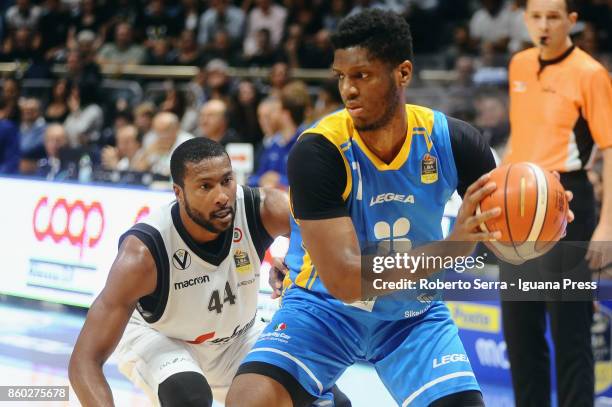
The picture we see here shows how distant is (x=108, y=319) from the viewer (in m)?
3.84

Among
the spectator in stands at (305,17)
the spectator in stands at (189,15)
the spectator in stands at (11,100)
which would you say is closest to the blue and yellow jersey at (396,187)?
the spectator in stands at (305,17)

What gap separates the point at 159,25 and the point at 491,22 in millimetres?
5294

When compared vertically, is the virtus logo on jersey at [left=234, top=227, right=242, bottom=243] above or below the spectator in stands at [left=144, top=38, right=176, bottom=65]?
below

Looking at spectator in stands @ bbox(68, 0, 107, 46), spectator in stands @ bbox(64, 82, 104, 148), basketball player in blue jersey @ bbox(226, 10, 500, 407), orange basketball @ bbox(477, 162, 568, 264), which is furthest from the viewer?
spectator in stands @ bbox(68, 0, 107, 46)

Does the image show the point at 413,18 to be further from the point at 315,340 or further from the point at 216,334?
the point at 315,340

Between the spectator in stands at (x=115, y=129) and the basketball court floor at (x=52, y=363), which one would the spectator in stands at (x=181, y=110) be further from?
the basketball court floor at (x=52, y=363)

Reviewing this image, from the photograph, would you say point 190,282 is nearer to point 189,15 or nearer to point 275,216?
point 275,216

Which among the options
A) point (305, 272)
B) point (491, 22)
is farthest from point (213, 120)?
point (305, 272)

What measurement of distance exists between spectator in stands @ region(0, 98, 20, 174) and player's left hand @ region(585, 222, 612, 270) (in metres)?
7.79

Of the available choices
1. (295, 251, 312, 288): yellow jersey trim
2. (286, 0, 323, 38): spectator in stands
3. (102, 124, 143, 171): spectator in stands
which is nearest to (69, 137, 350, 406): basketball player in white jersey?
(295, 251, 312, 288): yellow jersey trim

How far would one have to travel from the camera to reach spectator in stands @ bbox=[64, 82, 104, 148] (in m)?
11.8

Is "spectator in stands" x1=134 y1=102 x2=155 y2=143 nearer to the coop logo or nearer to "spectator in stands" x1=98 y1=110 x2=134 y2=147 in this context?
"spectator in stands" x1=98 y1=110 x2=134 y2=147

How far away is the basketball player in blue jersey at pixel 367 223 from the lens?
3.32 metres

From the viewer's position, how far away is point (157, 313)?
4.28 metres
